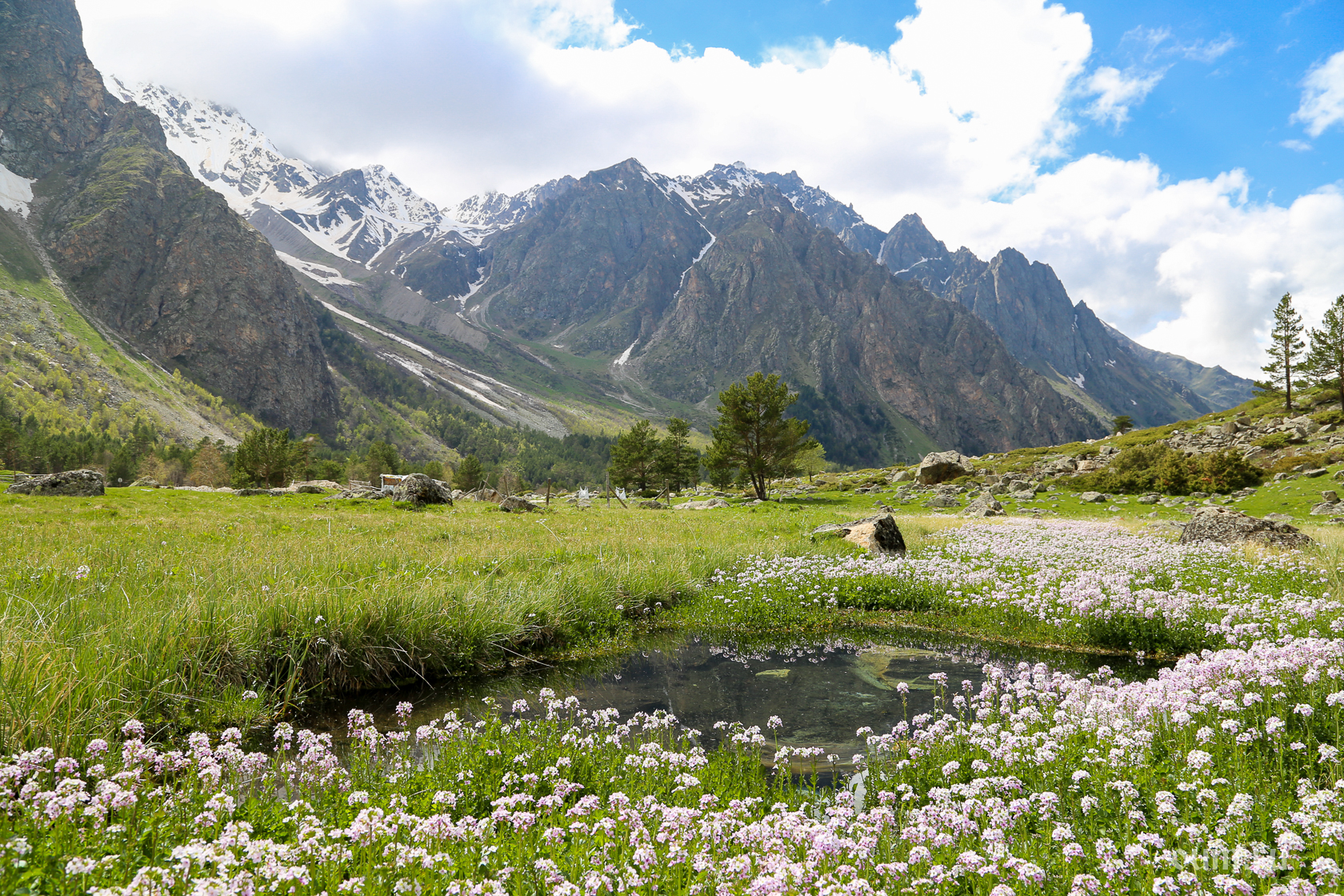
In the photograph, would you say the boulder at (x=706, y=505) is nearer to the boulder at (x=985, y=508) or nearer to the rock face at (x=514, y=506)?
the rock face at (x=514, y=506)

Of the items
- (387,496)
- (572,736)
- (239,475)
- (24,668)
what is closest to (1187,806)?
(572,736)

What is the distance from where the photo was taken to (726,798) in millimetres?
6113

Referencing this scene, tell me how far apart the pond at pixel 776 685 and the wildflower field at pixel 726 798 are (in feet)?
1.31

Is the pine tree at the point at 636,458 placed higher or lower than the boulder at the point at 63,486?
higher

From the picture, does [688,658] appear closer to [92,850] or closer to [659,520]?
[92,850]

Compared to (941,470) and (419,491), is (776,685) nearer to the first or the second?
(419,491)

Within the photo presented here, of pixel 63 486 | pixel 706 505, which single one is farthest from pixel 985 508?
pixel 63 486

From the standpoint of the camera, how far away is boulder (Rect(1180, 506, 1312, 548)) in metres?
19.0

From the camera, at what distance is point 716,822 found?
4570 millimetres

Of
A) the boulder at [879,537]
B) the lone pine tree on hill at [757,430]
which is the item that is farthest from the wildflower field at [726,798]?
the lone pine tree on hill at [757,430]

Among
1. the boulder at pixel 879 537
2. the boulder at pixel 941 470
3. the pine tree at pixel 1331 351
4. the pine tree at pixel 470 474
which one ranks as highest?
the pine tree at pixel 1331 351

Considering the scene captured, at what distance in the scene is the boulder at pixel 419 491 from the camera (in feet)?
125

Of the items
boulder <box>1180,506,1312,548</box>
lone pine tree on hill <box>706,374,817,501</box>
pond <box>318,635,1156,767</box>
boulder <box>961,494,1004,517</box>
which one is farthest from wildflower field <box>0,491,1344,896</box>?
lone pine tree on hill <box>706,374,817,501</box>

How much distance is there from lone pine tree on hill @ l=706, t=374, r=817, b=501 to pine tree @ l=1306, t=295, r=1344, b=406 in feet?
159
